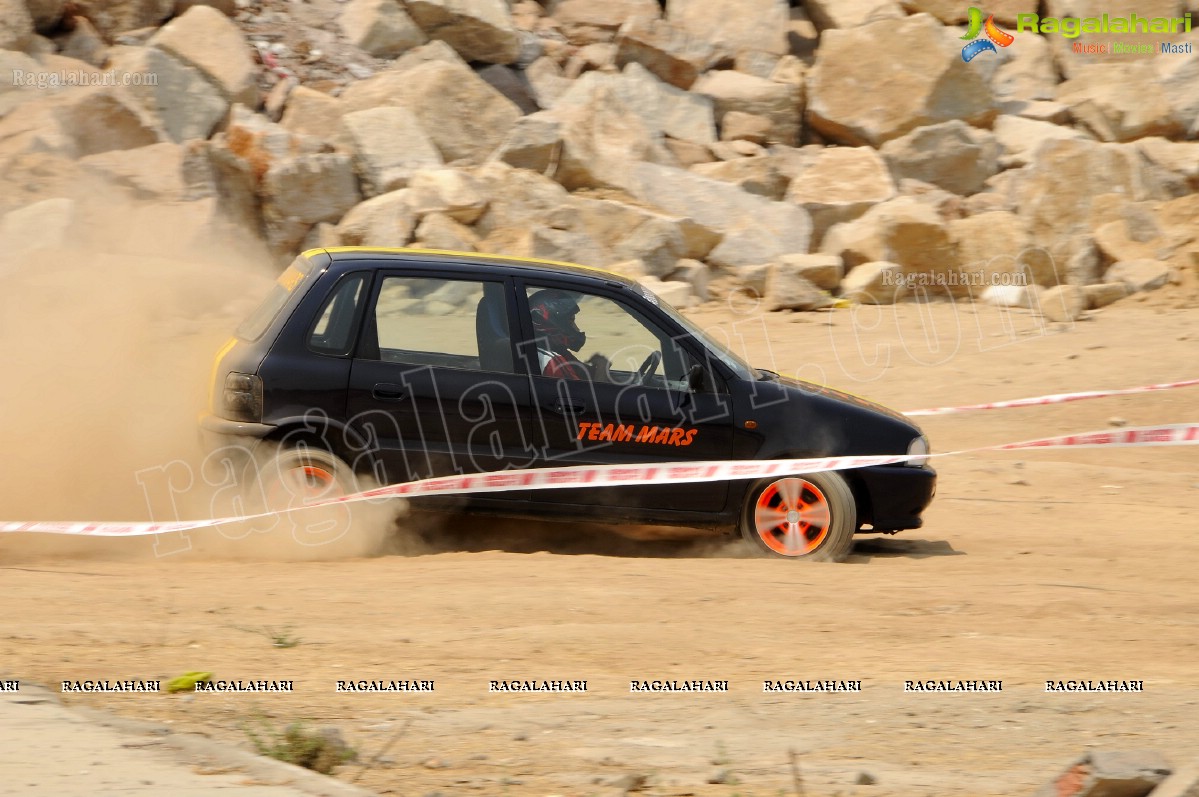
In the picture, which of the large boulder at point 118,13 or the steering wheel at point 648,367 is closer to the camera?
the steering wheel at point 648,367

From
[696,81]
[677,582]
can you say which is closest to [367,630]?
[677,582]

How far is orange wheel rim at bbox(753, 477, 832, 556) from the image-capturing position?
6.67 metres

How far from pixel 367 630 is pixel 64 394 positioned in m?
3.39

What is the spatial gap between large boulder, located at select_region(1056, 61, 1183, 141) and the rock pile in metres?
0.06

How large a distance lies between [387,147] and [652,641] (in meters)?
13.2

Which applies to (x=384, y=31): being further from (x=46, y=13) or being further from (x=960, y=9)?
(x=960, y=9)

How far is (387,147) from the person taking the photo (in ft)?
55.9

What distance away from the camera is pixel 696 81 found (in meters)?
21.4

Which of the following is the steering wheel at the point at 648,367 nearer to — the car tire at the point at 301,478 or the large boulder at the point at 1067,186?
the car tire at the point at 301,478

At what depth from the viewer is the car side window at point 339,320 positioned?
253 inches

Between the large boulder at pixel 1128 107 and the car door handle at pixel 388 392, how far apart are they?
1865 centimetres

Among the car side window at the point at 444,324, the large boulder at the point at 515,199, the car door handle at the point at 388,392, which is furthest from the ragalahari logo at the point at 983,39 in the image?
the car door handle at the point at 388,392

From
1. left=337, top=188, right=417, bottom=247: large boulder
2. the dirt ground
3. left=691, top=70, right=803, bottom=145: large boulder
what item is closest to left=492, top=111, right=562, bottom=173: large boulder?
left=337, top=188, right=417, bottom=247: large boulder

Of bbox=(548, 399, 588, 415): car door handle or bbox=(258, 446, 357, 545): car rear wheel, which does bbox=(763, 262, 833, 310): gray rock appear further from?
bbox=(258, 446, 357, 545): car rear wheel
